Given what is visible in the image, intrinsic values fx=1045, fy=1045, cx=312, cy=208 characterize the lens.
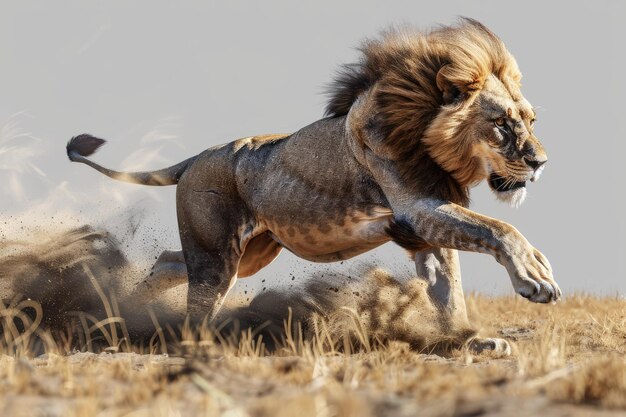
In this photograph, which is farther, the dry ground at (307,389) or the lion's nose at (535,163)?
the lion's nose at (535,163)

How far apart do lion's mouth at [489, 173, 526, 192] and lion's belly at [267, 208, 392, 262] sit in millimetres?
592

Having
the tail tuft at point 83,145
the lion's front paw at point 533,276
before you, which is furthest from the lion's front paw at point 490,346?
the tail tuft at point 83,145

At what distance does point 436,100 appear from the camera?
5.58m

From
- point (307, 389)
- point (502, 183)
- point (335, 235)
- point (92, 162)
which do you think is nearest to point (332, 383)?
point (307, 389)

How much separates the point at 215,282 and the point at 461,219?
6.90ft

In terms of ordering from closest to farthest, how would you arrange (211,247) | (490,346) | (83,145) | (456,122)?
(456,122) < (490,346) < (211,247) < (83,145)

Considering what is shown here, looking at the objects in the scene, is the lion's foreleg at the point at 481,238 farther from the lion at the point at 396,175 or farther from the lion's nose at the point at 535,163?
the lion's nose at the point at 535,163

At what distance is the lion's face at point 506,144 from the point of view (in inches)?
213

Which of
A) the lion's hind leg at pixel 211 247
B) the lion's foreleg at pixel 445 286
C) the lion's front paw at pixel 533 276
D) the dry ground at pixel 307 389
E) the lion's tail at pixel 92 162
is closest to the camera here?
the dry ground at pixel 307 389

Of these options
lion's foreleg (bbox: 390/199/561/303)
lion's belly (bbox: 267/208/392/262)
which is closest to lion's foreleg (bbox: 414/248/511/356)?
lion's belly (bbox: 267/208/392/262)

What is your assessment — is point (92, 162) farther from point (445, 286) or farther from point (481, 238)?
point (481, 238)

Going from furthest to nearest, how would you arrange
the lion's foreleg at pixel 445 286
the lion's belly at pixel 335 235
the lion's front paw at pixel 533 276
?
1. the lion's foreleg at pixel 445 286
2. the lion's belly at pixel 335 235
3. the lion's front paw at pixel 533 276

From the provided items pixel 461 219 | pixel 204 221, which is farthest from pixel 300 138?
pixel 461 219

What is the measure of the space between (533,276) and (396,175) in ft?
3.54
